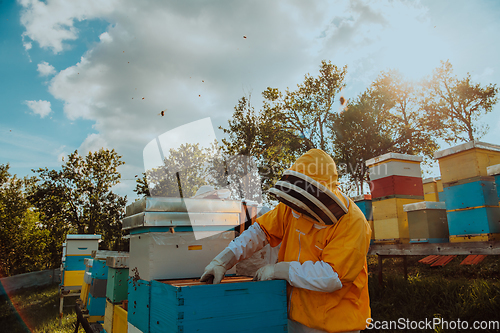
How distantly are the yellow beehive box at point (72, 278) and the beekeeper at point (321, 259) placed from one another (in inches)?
293

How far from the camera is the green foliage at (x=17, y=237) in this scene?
1580cm

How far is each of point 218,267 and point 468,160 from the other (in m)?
3.97

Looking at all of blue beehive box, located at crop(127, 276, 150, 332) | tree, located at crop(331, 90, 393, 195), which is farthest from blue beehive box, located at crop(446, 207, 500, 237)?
tree, located at crop(331, 90, 393, 195)

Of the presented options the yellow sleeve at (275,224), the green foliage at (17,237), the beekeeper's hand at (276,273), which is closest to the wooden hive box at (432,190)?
the yellow sleeve at (275,224)

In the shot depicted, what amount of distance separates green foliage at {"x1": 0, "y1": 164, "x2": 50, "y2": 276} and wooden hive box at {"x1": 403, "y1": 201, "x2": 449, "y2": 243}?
60.1 feet

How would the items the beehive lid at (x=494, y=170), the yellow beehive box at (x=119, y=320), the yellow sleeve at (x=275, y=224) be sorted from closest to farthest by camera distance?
the yellow sleeve at (x=275, y=224) → the yellow beehive box at (x=119, y=320) → the beehive lid at (x=494, y=170)

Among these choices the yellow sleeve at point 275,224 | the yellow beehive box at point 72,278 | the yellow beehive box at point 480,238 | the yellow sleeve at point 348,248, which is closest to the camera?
the yellow sleeve at point 348,248

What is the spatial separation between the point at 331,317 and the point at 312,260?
12.3 inches

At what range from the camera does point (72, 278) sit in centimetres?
761

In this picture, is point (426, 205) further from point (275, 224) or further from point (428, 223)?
point (275, 224)

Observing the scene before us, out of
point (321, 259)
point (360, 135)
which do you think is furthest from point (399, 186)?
point (360, 135)

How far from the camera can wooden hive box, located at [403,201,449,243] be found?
15.6 feet

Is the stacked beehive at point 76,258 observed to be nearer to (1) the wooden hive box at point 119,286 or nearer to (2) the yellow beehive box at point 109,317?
(2) the yellow beehive box at point 109,317

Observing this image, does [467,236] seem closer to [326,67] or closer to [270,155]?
[270,155]
